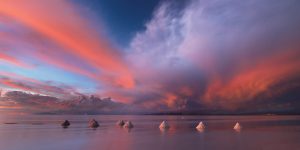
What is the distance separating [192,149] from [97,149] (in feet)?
47.6

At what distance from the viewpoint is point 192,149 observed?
4378cm

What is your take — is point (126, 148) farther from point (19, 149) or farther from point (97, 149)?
point (19, 149)

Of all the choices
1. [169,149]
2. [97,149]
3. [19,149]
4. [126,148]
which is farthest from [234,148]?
[19,149]

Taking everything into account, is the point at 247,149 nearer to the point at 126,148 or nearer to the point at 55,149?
the point at 126,148

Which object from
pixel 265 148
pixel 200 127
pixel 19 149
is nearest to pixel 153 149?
pixel 265 148

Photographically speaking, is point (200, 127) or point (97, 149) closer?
point (97, 149)

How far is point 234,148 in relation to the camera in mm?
44594

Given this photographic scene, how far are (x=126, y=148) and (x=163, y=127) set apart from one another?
199 feet

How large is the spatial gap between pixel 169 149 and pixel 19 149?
22.8 m

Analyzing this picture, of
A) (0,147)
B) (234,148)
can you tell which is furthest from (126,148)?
(0,147)

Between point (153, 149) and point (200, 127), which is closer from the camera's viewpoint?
point (153, 149)

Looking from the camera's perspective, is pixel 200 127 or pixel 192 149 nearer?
pixel 192 149

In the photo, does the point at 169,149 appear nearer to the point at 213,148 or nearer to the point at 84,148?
the point at 213,148

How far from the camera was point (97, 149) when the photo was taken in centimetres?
4278
